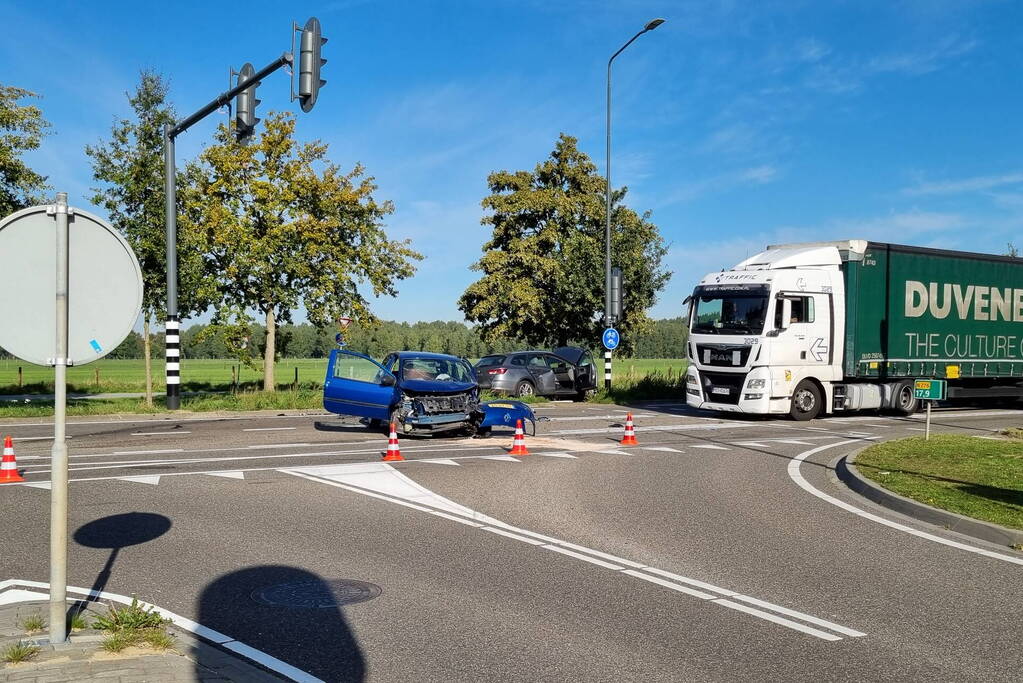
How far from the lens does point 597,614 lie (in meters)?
5.70

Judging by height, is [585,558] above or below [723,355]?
below

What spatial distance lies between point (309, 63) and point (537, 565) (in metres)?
9.81

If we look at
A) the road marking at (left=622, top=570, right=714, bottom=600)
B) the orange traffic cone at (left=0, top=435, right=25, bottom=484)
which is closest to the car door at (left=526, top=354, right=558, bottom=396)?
the orange traffic cone at (left=0, top=435, right=25, bottom=484)

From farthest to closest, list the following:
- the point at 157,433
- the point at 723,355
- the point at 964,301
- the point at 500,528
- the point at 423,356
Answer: the point at 964,301
the point at 723,355
the point at 157,433
the point at 423,356
the point at 500,528

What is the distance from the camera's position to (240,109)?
1658 cm

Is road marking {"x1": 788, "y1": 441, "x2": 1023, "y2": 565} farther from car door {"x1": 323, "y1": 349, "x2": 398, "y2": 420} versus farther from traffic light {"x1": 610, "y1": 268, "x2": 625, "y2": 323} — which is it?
traffic light {"x1": 610, "y1": 268, "x2": 625, "y2": 323}

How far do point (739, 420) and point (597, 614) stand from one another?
55.6 ft

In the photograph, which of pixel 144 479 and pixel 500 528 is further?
pixel 144 479

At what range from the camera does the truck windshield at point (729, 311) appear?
20.8 metres

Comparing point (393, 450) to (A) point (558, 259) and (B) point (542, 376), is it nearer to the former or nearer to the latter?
(B) point (542, 376)

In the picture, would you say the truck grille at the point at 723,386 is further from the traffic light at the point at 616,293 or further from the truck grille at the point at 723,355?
the traffic light at the point at 616,293

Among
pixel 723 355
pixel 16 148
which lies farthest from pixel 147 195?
pixel 723 355

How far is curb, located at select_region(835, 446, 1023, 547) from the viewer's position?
809cm

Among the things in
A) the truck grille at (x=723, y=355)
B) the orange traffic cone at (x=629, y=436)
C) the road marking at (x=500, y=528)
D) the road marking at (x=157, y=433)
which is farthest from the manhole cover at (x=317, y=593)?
the truck grille at (x=723, y=355)
